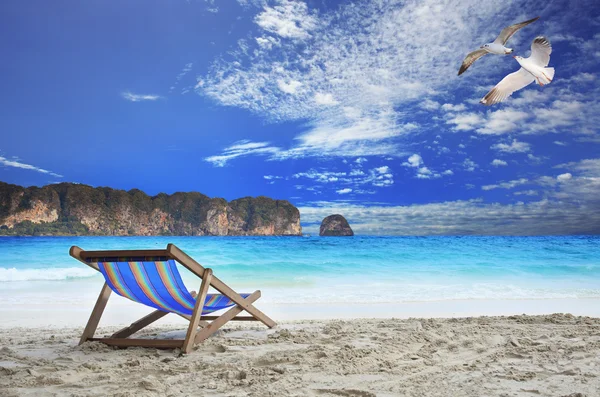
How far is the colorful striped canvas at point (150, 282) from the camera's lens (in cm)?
334

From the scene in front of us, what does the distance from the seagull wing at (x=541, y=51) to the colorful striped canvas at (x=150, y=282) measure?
4.08 m

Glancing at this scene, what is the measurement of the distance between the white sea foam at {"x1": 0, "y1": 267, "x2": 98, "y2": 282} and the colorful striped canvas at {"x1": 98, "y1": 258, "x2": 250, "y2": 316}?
8895 millimetres

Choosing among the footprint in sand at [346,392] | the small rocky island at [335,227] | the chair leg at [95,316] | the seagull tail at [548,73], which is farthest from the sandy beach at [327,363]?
the small rocky island at [335,227]

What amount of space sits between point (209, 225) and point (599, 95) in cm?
4090

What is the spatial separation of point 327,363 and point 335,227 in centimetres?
5125

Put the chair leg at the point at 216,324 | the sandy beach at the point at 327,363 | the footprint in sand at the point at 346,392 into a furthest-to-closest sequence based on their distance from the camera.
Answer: the chair leg at the point at 216,324 < the sandy beach at the point at 327,363 < the footprint in sand at the point at 346,392

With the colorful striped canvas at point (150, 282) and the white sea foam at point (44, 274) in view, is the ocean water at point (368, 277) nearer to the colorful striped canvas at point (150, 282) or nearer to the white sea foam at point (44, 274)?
the white sea foam at point (44, 274)

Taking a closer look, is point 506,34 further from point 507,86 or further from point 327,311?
point 327,311

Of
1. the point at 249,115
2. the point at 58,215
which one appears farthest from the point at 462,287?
the point at 58,215

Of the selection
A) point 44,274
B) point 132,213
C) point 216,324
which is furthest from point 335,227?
point 216,324

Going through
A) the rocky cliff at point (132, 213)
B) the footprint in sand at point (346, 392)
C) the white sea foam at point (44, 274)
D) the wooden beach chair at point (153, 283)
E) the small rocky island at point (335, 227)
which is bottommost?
the white sea foam at point (44, 274)

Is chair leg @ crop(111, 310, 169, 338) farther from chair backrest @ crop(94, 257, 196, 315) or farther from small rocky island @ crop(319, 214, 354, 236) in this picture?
small rocky island @ crop(319, 214, 354, 236)

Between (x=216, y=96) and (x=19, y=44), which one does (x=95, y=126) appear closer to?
(x=19, y=44)

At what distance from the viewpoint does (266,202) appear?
2122 inches
